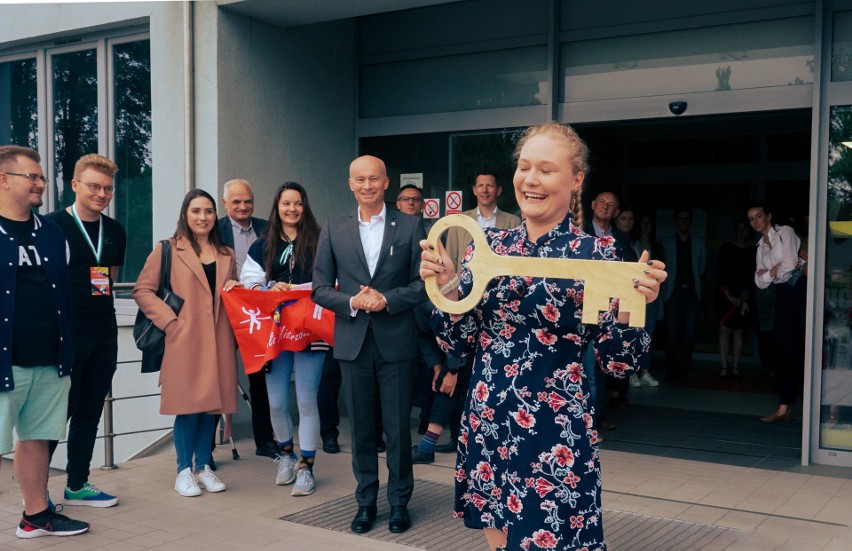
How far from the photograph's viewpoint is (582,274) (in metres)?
2.58

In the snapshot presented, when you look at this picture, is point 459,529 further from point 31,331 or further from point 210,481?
point 31,331

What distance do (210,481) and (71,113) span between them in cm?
510

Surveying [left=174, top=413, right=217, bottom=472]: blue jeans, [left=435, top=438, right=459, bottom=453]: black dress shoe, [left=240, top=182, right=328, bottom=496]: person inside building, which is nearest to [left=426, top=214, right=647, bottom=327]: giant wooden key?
[left=240, top=182, right=328, bottom=496]: person inside building

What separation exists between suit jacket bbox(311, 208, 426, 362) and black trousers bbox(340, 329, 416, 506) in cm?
7

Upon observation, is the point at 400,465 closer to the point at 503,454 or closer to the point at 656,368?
the point at 503,454

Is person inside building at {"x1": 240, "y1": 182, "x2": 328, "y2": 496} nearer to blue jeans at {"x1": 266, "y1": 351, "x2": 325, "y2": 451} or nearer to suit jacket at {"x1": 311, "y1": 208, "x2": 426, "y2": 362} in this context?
blue jeans at {"x1": 266, "y1": 351, "x2": 325, "y2": 451}

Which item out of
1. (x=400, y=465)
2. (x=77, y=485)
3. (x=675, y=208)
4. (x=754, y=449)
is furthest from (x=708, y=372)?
(x=77, y=485)

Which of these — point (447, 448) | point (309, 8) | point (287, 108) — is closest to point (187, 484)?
point (447, 448)

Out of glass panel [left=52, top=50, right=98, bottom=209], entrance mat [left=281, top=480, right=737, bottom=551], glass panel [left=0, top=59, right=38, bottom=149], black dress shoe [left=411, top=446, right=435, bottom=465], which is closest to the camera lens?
entrance mat [left=281, top=480, right=737, bottom=551]

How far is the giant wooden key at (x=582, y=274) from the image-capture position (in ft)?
8.39

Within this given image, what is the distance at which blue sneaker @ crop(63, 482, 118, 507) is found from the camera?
17.9 ft

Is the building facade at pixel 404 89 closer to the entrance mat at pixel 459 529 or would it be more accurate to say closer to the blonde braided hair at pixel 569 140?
the entrance mat at pixel 459 529

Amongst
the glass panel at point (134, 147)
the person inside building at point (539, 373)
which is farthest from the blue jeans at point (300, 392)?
the glass panel at point (134, 147)

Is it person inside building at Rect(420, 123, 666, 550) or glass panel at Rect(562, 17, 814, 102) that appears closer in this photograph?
person inside building at Rect(420, 123, 666, 550)
